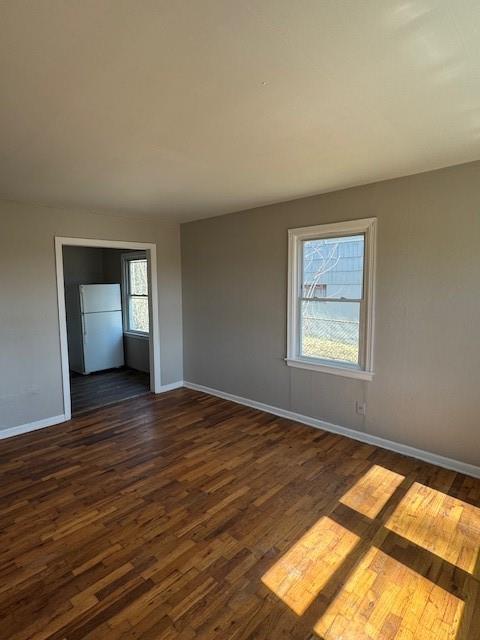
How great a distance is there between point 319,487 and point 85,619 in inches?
68.4

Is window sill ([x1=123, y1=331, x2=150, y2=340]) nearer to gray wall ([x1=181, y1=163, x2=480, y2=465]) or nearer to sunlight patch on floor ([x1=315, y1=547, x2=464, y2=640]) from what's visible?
gray wall ([x1=181, y1=163, x2=480, y2=465])

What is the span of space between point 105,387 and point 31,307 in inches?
79.0

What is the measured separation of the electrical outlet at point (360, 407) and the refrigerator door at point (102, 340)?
4603 millimetres

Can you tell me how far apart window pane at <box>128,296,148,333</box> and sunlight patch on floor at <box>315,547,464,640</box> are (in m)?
5.14

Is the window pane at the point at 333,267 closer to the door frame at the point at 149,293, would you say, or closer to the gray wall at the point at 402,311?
the gray wall at the point at 402,311

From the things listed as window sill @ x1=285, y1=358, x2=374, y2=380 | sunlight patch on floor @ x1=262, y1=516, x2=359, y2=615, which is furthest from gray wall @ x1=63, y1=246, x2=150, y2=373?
sunlight patch on floor @ x1=262, y1=516, x2=359, y2=615

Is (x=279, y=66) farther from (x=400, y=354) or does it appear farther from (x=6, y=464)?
(x=6, y=464)

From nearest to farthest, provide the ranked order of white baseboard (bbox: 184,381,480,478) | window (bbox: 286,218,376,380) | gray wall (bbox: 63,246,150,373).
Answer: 1. white baseboard (bbox: 184,381,480,478)
2. window (bbox: 286,218,376,380)
3. gray wall (bbox: 63,246,150,373)

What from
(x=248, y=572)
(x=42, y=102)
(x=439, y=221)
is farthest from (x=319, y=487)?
(x=42, y=102)

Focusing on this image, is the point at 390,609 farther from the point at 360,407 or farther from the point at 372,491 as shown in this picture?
the point at 360,407

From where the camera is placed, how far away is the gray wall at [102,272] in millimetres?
6414

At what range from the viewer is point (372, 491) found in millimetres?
2703

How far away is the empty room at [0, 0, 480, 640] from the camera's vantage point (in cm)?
145

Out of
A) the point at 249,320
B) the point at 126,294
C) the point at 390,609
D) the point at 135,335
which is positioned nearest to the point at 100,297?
the point at 126,294
